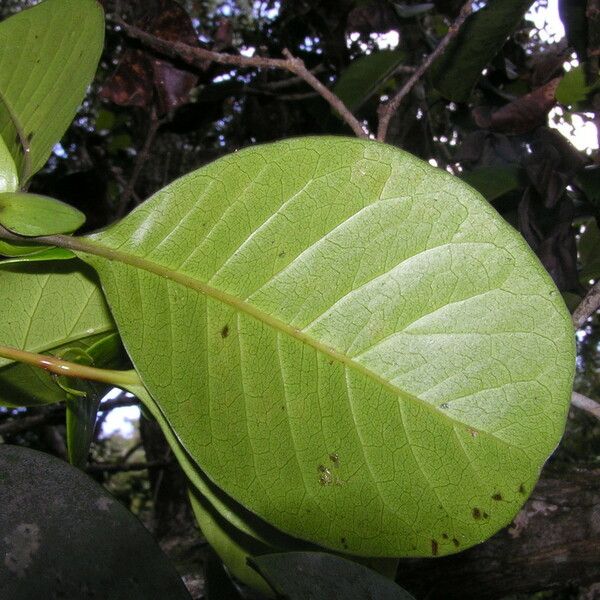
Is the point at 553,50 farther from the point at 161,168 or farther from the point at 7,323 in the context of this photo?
the point at 161,168

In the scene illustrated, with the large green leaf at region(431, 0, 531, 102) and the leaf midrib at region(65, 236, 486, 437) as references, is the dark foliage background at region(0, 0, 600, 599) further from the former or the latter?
the leaf midrib at region(65, 236, 486, 437)

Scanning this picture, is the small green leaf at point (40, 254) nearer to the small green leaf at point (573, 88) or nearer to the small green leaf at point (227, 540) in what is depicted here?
the small green leaf at point (227, 540)

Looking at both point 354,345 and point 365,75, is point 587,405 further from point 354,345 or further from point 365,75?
point 365,75

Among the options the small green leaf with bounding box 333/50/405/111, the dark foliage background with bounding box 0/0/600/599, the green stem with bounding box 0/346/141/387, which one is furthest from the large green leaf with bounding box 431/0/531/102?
the green stem with bounding box 0/346/141/387

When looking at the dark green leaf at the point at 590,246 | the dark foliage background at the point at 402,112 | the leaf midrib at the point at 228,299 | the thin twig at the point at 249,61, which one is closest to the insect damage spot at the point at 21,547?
the leaf midrib at the point at 228,299

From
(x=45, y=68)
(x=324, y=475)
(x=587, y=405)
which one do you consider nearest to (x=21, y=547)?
(x=324, y=475)
